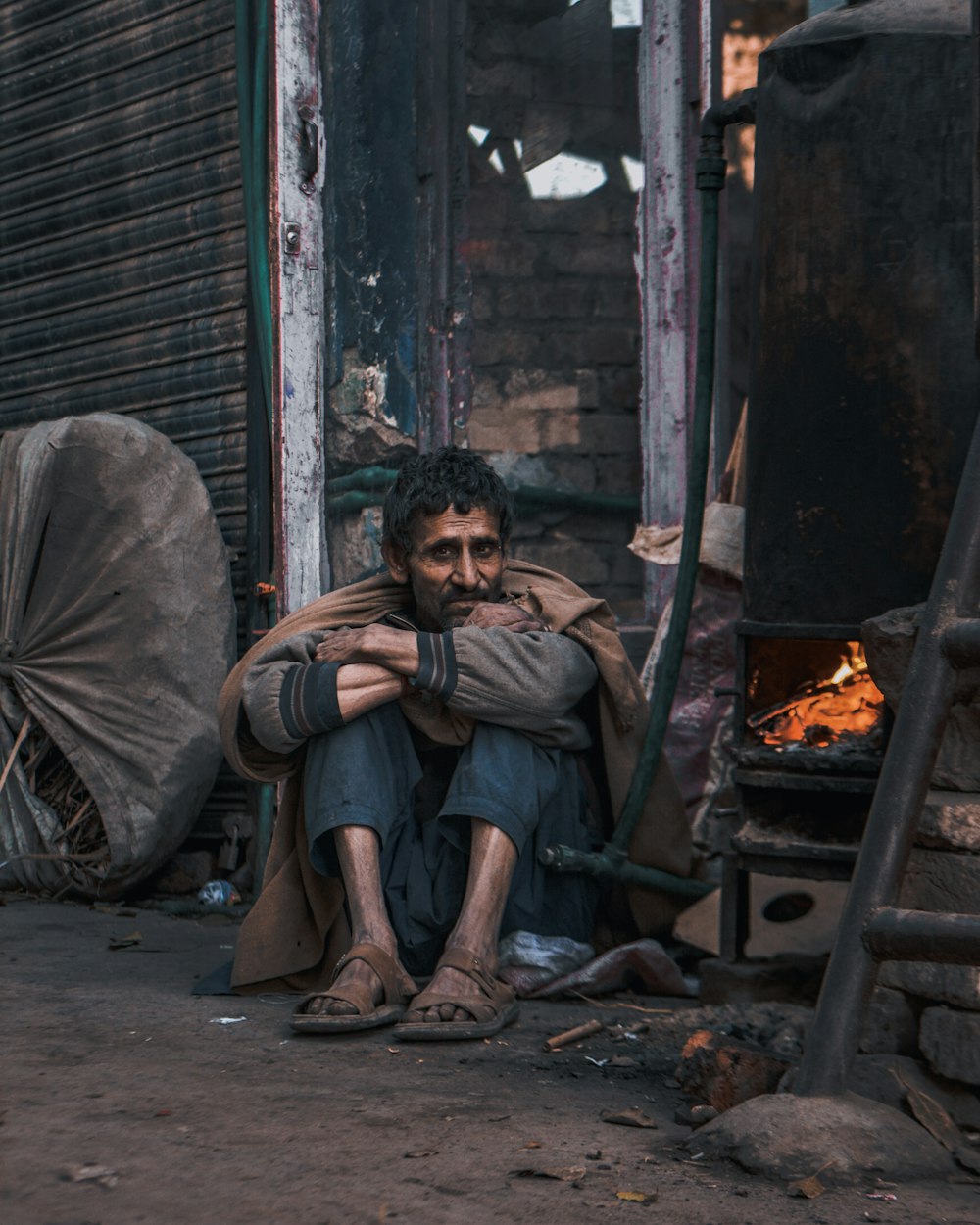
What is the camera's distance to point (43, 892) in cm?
504

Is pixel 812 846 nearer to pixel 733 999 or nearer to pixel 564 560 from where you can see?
pixel 733 999

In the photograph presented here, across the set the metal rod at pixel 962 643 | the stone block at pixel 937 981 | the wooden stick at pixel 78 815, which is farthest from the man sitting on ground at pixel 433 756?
the wooden stick at pixel 78 815

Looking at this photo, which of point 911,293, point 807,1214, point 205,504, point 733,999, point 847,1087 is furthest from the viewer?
point 205,504

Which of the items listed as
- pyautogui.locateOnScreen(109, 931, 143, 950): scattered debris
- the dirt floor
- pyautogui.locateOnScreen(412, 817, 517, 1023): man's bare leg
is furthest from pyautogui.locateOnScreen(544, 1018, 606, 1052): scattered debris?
pyautogui.locateOnScreen(109, 931, 143, 950): scattered debris

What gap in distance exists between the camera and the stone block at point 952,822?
2.29 m

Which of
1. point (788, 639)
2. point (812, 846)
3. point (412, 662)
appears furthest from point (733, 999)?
point (412, 662)

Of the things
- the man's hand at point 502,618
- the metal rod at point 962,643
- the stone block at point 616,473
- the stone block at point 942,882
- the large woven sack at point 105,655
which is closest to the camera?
the metal rod at point 962,643

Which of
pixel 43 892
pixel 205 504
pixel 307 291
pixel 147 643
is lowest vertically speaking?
pixel 43 892

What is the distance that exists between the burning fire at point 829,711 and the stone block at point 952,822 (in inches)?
27.6

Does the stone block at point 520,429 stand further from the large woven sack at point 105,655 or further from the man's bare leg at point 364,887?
the man's bare leg at point 364,887

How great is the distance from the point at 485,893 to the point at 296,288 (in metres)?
2.55

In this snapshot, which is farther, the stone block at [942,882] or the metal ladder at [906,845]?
the stone block at [942,882]

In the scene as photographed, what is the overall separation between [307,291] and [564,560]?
1313mm

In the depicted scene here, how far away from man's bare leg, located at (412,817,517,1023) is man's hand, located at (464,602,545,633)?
0.45m
